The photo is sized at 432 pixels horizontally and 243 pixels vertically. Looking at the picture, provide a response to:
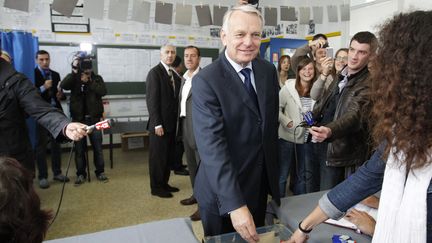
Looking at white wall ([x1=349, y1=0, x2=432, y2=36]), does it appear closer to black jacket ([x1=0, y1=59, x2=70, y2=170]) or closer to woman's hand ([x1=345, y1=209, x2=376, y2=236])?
woman's hand ([x1=345, y1=209, x2=376, y2=236])

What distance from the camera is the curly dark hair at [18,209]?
0.63m

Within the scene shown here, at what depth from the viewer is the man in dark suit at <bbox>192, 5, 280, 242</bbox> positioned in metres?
1.23

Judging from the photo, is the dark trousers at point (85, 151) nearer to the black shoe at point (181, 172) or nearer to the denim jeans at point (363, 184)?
the black shoe at point (181, 172)

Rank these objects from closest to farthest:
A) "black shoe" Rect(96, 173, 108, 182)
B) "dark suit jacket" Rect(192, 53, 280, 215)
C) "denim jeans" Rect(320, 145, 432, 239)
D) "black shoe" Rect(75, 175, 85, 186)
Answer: "denim jeans" Rect(320, 145, 432, 239) → "dark suit jacket" Rect(192, 53, 280, 215) → "black shoe" Rect(75, 175, 85, 186) → "black shoe" Rect(96, 173, 108, 182)

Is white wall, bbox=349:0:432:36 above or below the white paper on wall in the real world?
above

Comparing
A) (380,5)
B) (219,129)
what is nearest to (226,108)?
(219,129)

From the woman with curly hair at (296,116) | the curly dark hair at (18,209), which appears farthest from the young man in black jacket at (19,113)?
the woman with curly hair at (296,116)

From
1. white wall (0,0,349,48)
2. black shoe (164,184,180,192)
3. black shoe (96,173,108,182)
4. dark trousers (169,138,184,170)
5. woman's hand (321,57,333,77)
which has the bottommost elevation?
black shoe (164,184,180,192)

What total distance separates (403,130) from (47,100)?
3.94 meters

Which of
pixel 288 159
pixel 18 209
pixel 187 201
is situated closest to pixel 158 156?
pixel 187 201

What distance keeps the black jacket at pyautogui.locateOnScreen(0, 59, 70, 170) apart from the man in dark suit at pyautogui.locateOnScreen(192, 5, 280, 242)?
80 cm

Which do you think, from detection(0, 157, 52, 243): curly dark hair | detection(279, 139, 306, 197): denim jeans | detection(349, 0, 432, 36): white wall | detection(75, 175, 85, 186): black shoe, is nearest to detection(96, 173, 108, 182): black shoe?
detection(75, 175, 85, 186): black shoe

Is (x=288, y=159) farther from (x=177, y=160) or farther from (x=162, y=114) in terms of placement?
(x=177, y=160)

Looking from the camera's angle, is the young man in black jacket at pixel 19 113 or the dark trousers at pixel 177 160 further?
the dark trousers at pixel 177 160
